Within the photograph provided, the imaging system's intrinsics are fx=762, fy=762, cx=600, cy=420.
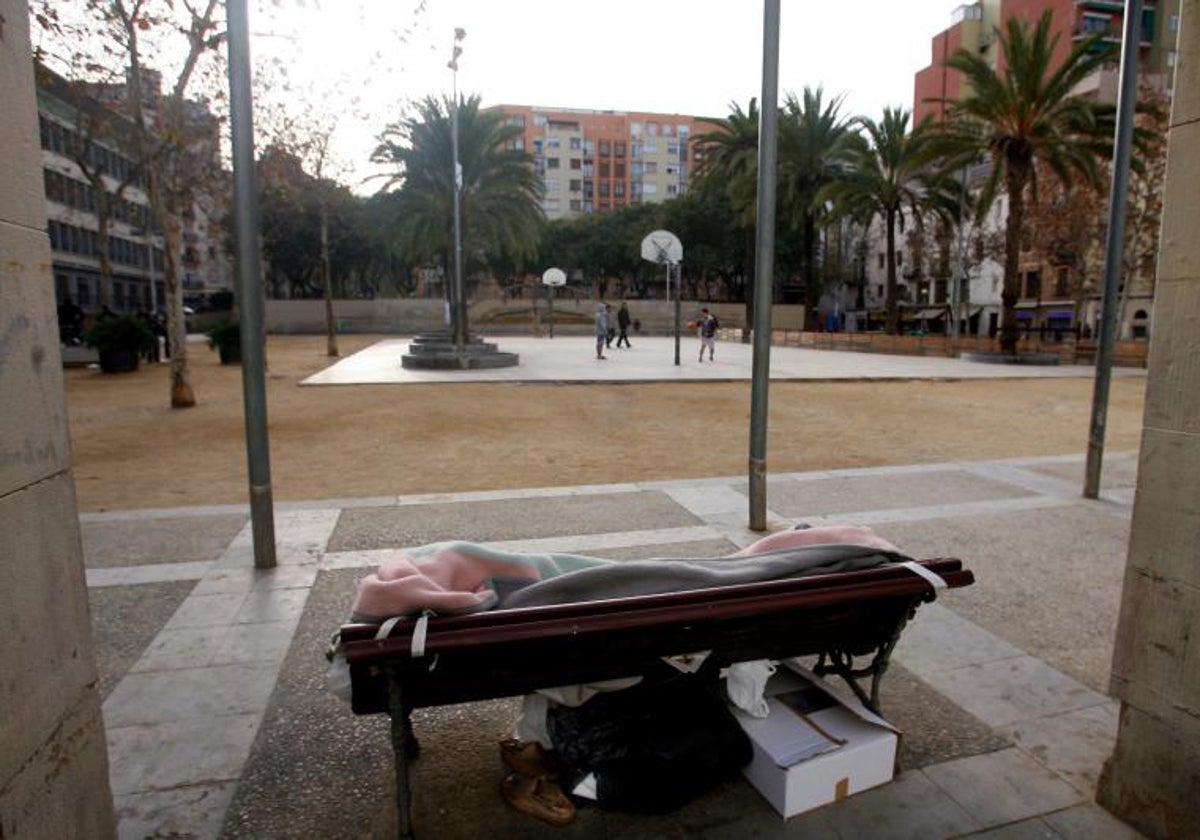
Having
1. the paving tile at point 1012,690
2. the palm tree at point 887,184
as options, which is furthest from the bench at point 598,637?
the palm tree at point 887,184

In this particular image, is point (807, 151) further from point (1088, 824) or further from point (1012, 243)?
point (1088, 824)

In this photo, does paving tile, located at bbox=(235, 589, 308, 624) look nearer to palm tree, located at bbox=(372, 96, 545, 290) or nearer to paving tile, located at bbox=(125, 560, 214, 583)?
paving tile, located at bbox=(125, 560, 214, 583)

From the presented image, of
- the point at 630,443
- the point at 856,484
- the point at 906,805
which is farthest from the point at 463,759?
the point at 630,443

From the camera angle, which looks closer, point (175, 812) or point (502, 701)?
point (175, 812)

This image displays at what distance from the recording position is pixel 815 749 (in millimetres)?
2482

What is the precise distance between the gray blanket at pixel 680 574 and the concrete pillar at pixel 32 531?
43.8 inches

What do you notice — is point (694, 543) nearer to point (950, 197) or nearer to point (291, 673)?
point (291, 673)

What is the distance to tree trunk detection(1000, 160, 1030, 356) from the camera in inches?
940

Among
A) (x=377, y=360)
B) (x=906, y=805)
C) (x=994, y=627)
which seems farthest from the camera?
(x=377, y=360)

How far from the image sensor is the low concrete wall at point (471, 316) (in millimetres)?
49750

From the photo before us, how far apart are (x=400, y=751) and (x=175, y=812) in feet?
2.94

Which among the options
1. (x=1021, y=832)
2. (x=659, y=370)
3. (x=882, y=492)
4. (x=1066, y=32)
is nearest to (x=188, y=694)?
(x=1021, y=832)

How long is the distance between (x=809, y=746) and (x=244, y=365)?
386 centimetres

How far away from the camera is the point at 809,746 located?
250 cm
